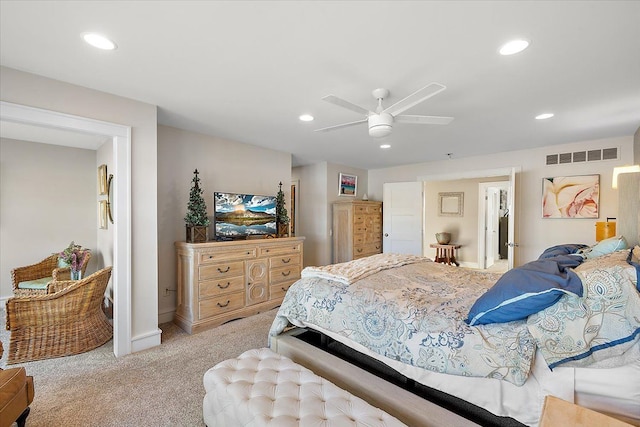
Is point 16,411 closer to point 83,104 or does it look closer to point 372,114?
point 83,104

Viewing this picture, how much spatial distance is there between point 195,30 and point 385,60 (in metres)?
1.24

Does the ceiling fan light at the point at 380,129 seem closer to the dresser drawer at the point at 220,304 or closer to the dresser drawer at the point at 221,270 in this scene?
the dresser drawer at the point at 221,270

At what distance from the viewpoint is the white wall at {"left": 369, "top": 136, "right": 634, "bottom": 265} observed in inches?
152

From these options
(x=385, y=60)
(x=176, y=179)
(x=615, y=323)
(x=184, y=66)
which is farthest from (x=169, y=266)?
(x=615, y=323)

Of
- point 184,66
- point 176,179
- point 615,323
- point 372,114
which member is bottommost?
point 615,323

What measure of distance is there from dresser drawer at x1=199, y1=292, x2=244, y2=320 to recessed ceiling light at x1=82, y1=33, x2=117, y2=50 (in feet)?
8.26

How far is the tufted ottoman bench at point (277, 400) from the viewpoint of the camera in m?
1.25

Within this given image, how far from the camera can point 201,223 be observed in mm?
3361

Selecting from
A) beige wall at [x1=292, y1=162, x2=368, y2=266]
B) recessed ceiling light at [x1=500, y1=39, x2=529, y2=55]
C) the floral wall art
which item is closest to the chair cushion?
beige wall at [x1=292, y1=162, x2=368, y2=266]

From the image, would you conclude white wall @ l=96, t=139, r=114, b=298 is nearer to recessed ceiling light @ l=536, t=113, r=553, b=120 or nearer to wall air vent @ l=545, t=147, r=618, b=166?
recessed ceiling light @ l=536, t=113, r=553, b=120

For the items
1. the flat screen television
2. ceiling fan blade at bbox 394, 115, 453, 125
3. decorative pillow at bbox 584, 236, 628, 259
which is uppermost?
ceiling fan blade at bbox 394, 115, 453, 125

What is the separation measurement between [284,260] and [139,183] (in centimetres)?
206

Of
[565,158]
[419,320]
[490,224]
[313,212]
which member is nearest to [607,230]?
[565,158]

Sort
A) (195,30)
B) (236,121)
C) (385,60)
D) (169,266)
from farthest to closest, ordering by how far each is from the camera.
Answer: (169,266) < (236,121) < (385,60) < (195,30)
